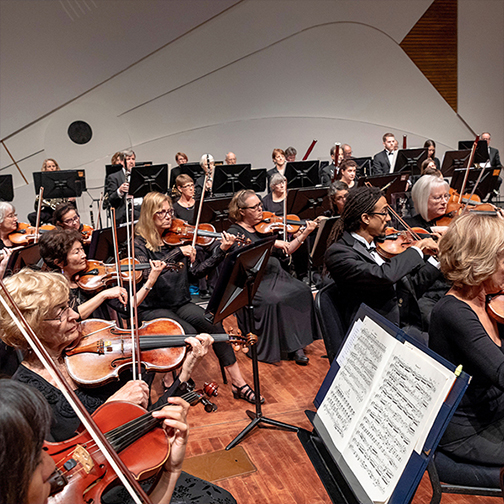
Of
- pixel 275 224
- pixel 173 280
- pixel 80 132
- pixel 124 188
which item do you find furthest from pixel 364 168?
pixel 80 132

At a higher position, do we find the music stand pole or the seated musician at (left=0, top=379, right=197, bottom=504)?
the seated musician at (left=0, top=379, right=197, bottom=504)

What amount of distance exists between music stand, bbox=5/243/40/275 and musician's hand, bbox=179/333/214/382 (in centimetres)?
144

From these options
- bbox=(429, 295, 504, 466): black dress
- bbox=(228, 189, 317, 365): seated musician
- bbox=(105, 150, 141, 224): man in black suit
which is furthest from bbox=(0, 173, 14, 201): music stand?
bbox=(429, 295, 504, 466): black dress

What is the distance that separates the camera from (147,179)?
5.82 metres

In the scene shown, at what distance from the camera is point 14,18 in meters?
7.84

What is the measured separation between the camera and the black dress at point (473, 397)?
1661 mm

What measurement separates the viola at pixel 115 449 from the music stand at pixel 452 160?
700 cm

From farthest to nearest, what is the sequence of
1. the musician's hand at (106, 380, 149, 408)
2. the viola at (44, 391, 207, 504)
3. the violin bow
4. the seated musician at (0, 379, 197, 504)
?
the musician's hand at (106, 380, 149, 408) < the viola at (44, 391, 207, 504) < the violin bow < the seated musician at (0, 379, 197, 504)

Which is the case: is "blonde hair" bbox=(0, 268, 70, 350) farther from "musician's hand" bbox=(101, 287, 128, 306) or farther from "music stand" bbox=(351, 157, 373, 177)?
"music stand" bbox=(351, 157, 373, 177)

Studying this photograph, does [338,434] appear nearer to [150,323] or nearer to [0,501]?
[0,501]

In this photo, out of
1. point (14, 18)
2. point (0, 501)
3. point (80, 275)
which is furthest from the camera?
point (14, 18)

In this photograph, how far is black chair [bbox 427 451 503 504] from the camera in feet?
5.29

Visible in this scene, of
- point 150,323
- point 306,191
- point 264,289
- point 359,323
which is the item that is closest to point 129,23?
point 306,191

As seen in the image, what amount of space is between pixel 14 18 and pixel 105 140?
2450 mm
